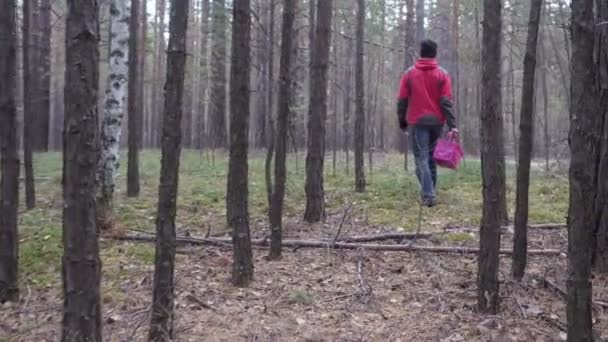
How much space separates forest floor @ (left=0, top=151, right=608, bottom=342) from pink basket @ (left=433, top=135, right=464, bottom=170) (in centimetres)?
71

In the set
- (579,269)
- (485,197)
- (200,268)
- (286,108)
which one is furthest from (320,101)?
(579,269)

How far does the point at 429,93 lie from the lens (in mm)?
7727

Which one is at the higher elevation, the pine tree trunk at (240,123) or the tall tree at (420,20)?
the tall tree at (420,20)

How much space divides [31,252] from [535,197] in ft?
23.2

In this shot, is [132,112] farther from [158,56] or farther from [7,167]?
[158,56]

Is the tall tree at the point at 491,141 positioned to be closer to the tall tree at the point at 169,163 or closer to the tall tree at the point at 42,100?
the tall tree at the point at 169,163

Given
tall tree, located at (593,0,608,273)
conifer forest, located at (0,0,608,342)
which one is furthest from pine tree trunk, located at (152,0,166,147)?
tall tree, located at (593,0,608,273)

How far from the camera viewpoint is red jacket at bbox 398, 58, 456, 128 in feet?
25.2

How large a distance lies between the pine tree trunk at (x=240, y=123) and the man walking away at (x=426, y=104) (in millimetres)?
3551

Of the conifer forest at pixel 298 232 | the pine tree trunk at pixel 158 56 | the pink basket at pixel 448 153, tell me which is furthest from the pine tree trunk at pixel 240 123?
the pine tree trunk at pixel 158 56

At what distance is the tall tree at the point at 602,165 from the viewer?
432 cm

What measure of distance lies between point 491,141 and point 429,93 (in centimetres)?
373

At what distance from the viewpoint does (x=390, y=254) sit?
19.0 feet

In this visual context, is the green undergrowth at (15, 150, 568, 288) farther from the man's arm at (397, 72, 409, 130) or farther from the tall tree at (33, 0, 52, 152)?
the tall tree at (33, 0, 52, 152)
